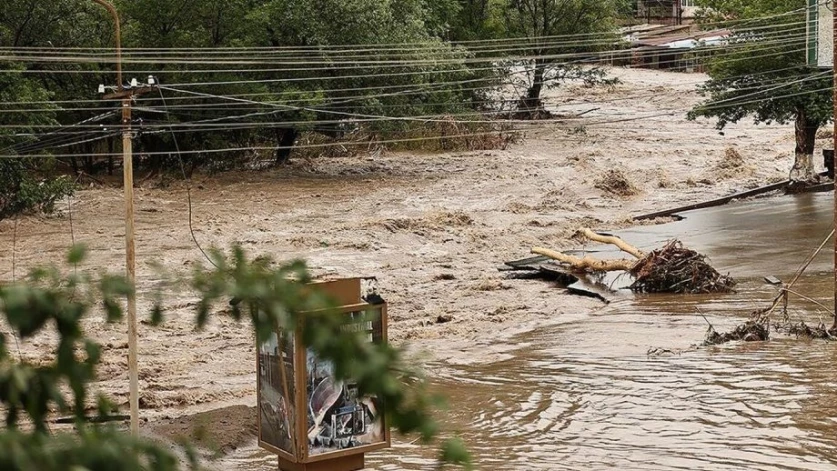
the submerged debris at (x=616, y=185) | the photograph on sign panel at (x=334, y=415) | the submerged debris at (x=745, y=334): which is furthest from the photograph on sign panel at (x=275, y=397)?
the submerged debris at (x=616, y=185)

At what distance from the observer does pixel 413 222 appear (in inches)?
1265

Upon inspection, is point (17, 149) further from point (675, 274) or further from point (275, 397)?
point (275, 397)

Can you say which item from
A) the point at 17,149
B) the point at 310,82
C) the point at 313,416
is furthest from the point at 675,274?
the point at 310,82

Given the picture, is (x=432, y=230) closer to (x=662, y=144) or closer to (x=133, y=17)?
(x=133, y=17)

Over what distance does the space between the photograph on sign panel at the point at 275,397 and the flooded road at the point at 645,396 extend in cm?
174

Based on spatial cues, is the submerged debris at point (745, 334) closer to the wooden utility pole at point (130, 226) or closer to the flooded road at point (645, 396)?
the flooded road at point (645, 396)

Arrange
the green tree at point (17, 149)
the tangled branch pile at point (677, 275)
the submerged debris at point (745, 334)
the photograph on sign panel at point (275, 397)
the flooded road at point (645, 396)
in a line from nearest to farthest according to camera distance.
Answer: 1. the photograph on sign panel at point (275, 397)
2. the flooded road at point (645, 396)
3. the submerged debris at point (745, 334)
4. the tangled branch pile at point (677, 275)
5. the green tree at point (17, 149)

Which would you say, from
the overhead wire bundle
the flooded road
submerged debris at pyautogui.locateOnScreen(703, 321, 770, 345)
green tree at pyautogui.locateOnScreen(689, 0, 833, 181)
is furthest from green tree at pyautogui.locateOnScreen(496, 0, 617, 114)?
submerged debris at pyautogui.locateOnScreen(703, 321, 770, 345)

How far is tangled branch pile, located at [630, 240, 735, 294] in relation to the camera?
24.0m

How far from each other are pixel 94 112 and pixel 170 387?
79.4 ft

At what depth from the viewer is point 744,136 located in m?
49.4

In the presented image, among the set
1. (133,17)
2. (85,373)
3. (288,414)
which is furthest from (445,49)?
(85,373)

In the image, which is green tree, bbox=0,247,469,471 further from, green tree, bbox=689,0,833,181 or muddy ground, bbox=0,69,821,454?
green tree, bbox=689,0,833,181

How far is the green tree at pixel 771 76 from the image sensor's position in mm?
35906
